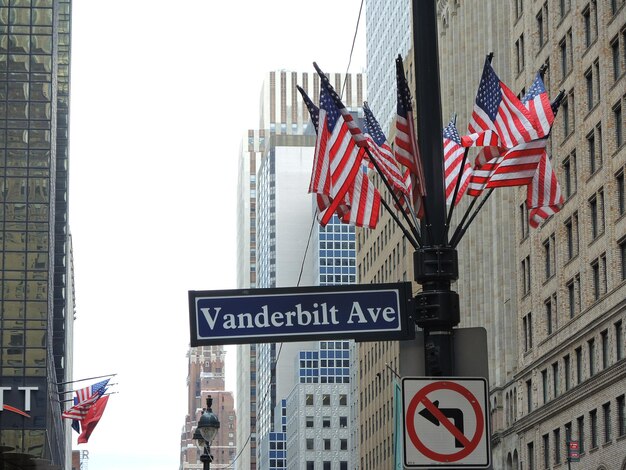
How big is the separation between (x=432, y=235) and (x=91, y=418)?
70.9 metres

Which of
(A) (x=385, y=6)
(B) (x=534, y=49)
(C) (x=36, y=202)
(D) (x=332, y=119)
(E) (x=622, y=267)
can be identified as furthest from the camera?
(A) (x=385, y=6)

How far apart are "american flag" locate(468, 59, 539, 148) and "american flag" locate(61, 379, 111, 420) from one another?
6423 cm

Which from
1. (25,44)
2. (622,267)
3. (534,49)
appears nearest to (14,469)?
(622,267)

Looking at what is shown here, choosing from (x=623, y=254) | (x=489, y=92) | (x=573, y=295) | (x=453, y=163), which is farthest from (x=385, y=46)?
(x=489, y=92)

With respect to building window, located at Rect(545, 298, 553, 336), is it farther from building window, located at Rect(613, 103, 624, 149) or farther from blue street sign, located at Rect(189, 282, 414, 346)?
blue street sign, located at Rect(189, 282, 414, 346)

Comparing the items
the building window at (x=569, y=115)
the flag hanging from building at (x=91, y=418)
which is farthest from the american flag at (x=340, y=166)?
the flag hanging from building at (x=91, y=418)

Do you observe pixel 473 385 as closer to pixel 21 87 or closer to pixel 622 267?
pixel 622 267

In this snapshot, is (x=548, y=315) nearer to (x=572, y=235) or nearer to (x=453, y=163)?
(x=572, y=235)

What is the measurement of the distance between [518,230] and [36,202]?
118ft

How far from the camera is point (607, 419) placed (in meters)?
65.3

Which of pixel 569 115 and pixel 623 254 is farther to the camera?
pixel 569 115

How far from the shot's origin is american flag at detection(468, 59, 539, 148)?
57.3 ft

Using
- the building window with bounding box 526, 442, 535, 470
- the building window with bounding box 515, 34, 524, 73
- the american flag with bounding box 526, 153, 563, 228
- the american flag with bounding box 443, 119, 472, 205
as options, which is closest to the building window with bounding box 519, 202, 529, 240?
the building window with bounding box 515, 34, 524, 73

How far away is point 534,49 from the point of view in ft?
263
